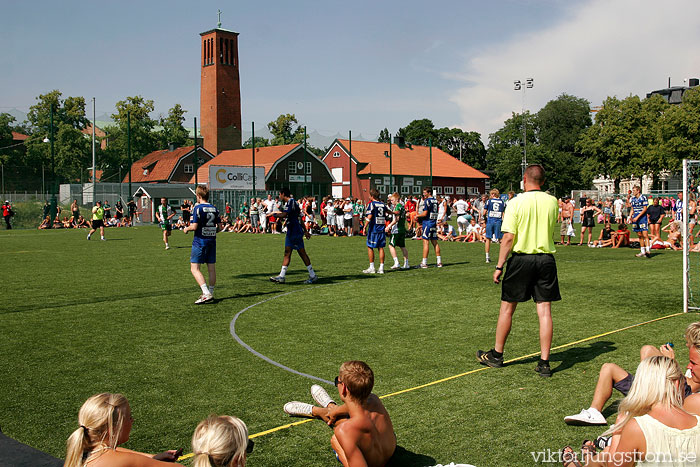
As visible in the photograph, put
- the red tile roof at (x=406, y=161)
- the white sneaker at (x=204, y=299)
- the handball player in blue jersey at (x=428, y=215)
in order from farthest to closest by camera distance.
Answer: the red tile roof at (x=406, y=161), the handball player in blue jersey at (x=428, y=215), the white sneaker at (x=204, y=299)

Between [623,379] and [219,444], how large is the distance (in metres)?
3.37

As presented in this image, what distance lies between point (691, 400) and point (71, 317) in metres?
8.57

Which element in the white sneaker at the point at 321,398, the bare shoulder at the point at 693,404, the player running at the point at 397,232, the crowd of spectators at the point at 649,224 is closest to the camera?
the bare shoulder at the point at 693,404

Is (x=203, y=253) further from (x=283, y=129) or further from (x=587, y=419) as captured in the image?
(x=283, y=129)

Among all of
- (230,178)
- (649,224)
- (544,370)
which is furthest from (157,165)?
(544,370)

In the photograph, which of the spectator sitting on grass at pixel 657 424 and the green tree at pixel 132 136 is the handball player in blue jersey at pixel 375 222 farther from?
the green tree at pixel 132 136

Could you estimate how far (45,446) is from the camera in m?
4.43

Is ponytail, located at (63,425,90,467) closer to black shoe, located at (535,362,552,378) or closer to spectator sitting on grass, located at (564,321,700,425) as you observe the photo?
spectator sitting on grass, located at (564,321,700,425)

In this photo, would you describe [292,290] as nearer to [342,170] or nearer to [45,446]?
[45,446]

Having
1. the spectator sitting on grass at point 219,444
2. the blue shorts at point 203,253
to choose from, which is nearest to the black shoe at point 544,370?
the spectator sitting on grass at point 219,444

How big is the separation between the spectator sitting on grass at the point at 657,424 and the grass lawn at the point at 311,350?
1044mm

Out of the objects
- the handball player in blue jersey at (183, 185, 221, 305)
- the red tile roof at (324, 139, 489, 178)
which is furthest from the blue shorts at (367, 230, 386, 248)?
the red tile roof at (324, 139, 489, 178)

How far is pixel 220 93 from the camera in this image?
8044cm

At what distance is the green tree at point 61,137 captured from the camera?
69.4 metres
